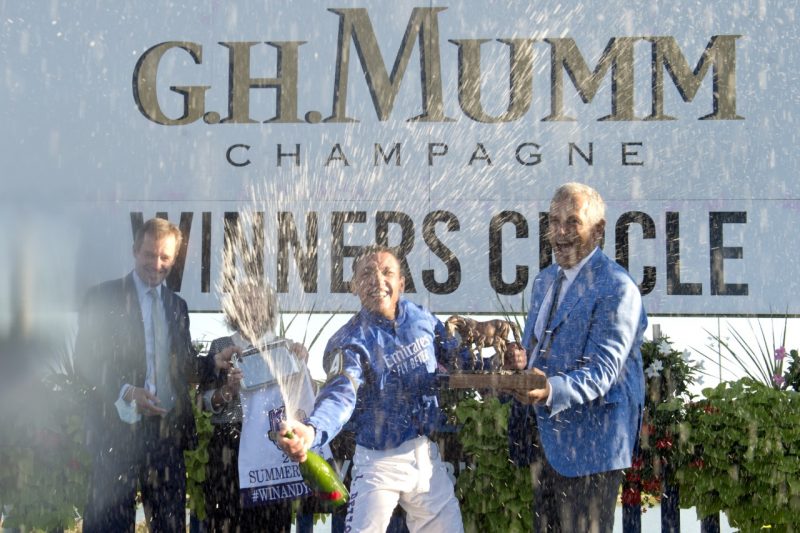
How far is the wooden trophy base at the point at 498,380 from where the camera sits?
344cm

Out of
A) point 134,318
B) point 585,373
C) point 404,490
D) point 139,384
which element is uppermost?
point 134,318

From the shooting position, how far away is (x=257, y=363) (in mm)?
4168

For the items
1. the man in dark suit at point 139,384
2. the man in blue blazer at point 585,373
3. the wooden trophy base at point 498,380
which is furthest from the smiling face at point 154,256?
the man in blue blazer at point 585,373

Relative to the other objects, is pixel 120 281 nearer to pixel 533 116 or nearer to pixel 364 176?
pixel 364 176

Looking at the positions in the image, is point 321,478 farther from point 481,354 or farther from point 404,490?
point 481,354

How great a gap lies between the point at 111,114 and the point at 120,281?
217 centimetres

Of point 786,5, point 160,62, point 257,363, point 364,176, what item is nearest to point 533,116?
point 364,176

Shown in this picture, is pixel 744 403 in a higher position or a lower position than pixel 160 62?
lower

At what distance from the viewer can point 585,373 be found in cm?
342

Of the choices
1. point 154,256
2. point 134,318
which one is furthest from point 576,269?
point 134,318

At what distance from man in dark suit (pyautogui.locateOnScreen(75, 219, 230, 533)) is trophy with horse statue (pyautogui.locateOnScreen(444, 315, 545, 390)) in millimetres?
1058

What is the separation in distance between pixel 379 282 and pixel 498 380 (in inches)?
23.5

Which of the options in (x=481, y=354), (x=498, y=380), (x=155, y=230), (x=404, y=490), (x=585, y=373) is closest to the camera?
(x=585, y=373)

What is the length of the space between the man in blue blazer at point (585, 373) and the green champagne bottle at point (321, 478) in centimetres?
69
